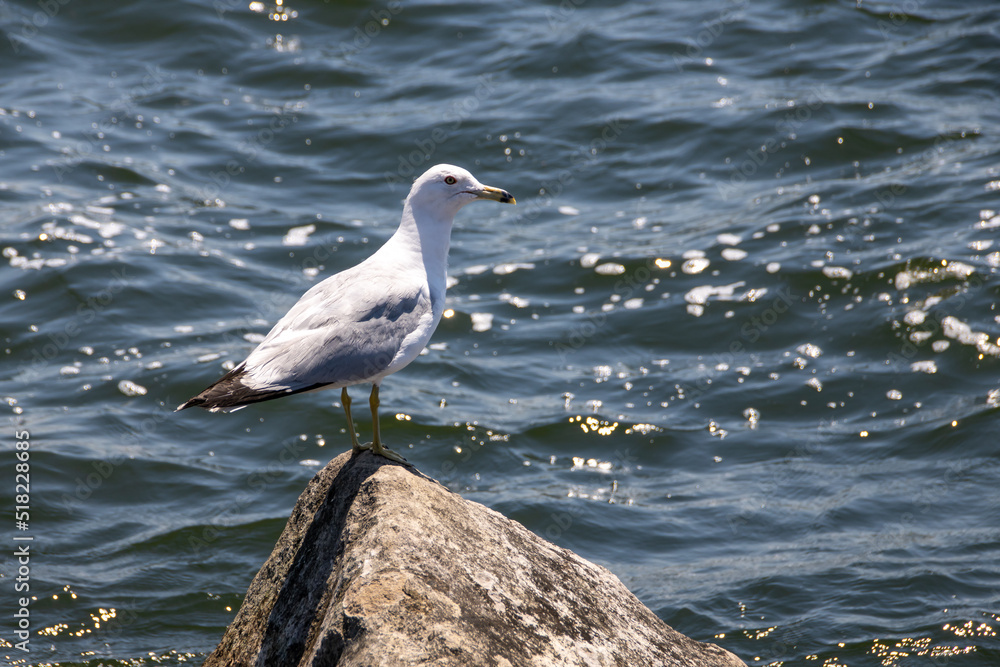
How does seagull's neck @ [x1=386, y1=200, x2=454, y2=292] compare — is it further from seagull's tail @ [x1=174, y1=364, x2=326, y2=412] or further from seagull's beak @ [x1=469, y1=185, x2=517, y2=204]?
seagull's tail @ [x1=174, y1=364, x2=326, y2=412]

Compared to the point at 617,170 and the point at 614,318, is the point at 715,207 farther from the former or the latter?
the point at 614,318

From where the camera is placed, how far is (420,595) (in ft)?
13.5

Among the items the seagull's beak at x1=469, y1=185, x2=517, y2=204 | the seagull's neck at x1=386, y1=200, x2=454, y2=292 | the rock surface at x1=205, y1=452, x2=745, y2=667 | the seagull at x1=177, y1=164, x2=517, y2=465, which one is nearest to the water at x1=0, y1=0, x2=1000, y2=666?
the rock surface at x1=205, y1=452, x2=745, y2=667

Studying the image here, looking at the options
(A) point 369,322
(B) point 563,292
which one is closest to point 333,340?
(A) point 369,322

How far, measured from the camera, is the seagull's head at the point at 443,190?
580 centimetres

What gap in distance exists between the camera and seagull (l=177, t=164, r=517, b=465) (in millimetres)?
4742

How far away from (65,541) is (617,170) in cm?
885

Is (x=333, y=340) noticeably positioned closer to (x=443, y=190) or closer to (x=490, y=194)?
(x=443, y=190)

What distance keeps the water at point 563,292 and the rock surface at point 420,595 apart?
2.57m

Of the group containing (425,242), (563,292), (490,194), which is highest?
(490,194)

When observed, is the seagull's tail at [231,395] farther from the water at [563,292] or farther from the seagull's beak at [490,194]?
the water at [563,292]

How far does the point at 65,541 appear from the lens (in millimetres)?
8469

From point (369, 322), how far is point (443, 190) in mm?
1069

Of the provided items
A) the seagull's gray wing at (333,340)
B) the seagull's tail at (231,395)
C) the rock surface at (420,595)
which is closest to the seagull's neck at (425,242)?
the seagull's gray wing at (333,340)
